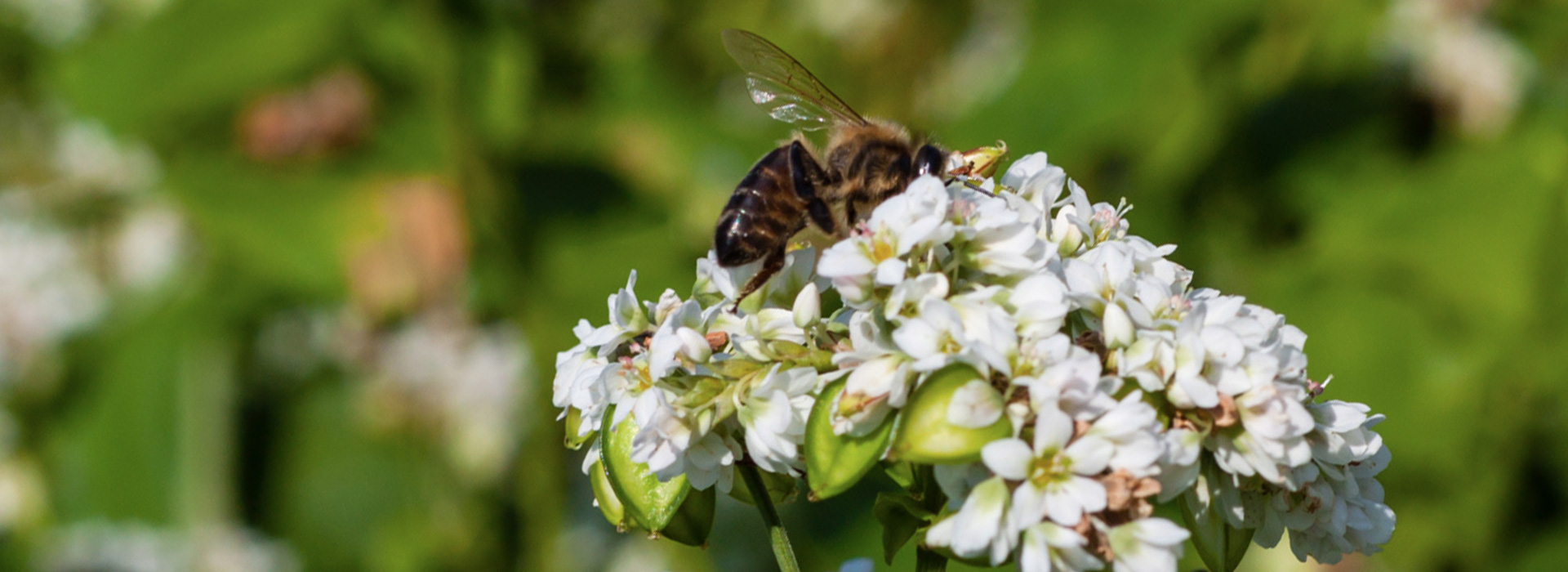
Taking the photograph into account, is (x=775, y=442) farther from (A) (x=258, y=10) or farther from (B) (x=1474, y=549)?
(A) (x=258, y=10)

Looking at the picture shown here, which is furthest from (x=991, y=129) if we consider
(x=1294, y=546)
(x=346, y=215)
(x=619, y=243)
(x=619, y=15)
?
(x=1294, y=546)

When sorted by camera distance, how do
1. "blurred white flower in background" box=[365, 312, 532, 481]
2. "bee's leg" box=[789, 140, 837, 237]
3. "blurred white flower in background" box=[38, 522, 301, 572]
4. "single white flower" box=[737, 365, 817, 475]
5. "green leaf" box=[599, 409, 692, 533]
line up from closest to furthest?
"single white flower" box=[737, 365, 817, 475]
"green leaf" box=[599, 409, 692, 533]
"bee's leg" box=[789, 140, 837, 237]
"blurred white flower in background" box=[38, 522, 301, 572]
"blurred white flower in background" box=[365, 312, 532, 481]

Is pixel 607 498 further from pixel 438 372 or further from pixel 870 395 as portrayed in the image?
pixel 438 372

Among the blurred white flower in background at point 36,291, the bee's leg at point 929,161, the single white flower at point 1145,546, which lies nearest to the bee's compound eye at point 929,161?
the bee's leg at point 929,161

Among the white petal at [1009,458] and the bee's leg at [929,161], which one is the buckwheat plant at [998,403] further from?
the bee's leg at [929,161]

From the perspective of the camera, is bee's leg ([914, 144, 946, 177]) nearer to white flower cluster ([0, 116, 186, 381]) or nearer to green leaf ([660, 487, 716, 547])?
green leaf ([660, 487, 716, 547])

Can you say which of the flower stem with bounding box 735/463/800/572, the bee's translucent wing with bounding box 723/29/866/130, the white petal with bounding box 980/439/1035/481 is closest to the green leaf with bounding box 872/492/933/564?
the flower stem with bounding box 735/463/800/572

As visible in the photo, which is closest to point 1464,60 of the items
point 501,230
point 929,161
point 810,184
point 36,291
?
point 501,230
